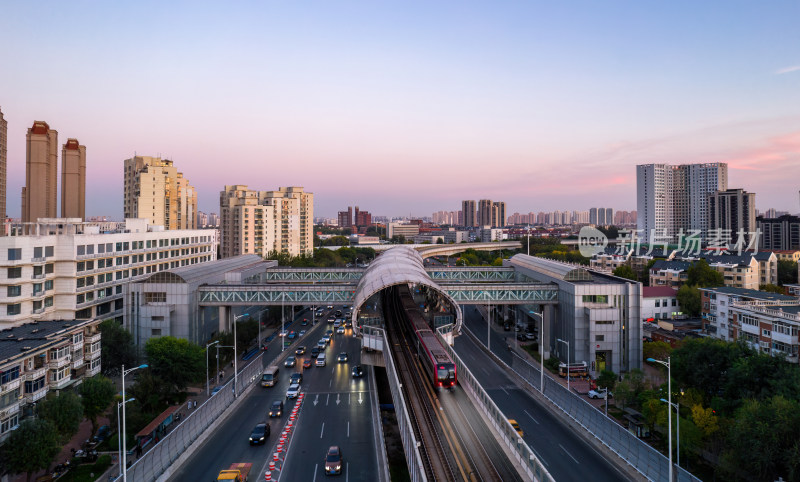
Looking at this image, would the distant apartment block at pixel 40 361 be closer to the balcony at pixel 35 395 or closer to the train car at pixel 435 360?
the balcony at pixel 35 395

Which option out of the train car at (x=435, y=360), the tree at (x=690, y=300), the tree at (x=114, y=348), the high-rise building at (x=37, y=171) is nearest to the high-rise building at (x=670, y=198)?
the tree at (x=690, y=300)

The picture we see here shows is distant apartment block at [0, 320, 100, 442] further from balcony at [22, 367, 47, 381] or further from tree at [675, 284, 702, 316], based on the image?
tree at [675, 284, 702, 316]

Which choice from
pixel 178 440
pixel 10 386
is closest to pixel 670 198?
pixel 178 440

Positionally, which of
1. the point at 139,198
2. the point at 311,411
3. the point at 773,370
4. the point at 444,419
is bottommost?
the point at 311,411

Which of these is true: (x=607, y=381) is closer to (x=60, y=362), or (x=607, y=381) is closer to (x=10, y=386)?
(x=60, y=362)

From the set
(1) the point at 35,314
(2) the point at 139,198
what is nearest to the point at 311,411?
(1) the point at 35,314

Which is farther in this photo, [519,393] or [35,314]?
[35,314]

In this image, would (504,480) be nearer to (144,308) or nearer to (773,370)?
(773,370)
